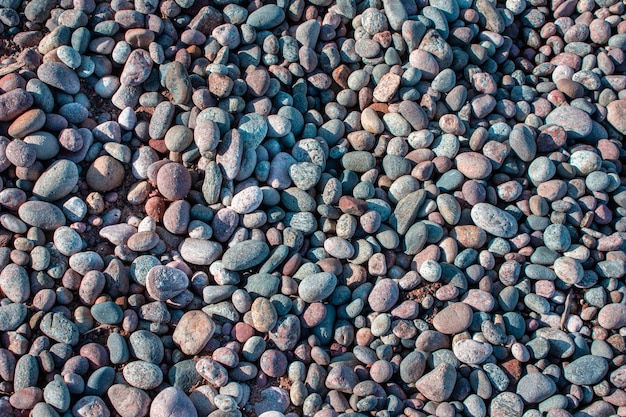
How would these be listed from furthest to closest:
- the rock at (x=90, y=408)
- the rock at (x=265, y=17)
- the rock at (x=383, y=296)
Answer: the rock at (x=265, y=17) → the rock at (x=383, y=296) → the rock at (x=90, y=408)

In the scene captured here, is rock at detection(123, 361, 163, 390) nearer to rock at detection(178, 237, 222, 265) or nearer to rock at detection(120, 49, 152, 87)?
rock at detection(178, 237, 222, 265)

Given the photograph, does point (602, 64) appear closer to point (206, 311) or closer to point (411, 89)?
point (411, 89)

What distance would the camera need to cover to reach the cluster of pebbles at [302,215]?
2.11 metres

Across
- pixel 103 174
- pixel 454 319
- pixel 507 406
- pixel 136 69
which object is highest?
pixel 136 69

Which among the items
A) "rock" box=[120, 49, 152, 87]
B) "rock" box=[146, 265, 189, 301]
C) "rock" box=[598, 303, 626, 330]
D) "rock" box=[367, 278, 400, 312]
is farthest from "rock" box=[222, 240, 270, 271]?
"rock" box=[598, 303, 626, 330]

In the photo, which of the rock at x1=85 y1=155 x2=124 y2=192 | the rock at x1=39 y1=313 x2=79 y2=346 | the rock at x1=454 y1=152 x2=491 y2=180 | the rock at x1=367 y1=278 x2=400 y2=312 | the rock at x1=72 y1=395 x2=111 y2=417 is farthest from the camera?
the rock at x1=454 y1=152 x2=491 y2=180

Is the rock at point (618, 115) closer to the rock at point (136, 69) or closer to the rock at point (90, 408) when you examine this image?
the rock at point (136, 69)

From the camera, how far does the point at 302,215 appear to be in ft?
7.90

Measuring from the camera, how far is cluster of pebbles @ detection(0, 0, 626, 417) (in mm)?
2113

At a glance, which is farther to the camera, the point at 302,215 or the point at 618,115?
the point at 618,115

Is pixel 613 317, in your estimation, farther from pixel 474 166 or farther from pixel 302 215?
pixel 302 215

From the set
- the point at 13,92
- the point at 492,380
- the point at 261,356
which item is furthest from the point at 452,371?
the point at 13,92

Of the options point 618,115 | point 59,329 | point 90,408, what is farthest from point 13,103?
point 618,115

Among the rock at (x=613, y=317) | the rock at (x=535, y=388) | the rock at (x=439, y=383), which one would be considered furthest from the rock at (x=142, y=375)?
the rock at (x=613, y=317)
